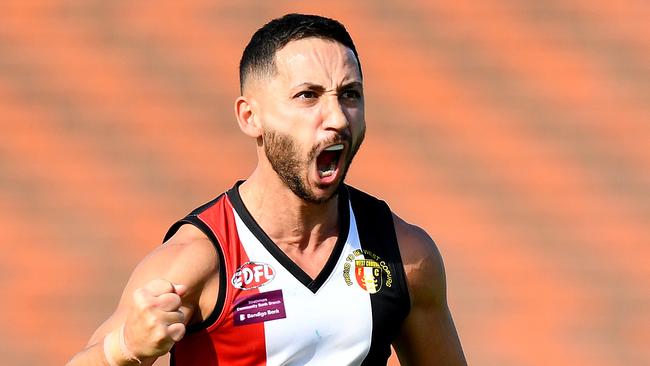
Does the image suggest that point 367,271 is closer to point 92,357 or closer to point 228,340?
point 228,340

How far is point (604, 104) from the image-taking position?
7.45 m

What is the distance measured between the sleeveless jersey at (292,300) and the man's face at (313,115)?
20 cm

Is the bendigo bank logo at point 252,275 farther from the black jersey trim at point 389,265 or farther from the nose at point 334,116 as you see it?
the nose at point 334,116

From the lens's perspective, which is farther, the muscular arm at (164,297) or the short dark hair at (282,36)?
the short dark hair at (282,36)

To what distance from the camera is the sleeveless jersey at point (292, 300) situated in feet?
11.2

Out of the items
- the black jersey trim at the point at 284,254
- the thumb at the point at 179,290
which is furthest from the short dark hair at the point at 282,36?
the thumb at the point at 179,290

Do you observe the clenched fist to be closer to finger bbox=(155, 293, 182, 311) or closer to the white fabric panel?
finger bbox=(155, 293, 182, 311)

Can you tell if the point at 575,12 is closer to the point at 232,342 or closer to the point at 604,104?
the point at 604,104

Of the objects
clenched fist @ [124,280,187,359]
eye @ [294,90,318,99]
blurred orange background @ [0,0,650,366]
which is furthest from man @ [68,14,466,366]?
blurred orange background @ [0,0,650,366]

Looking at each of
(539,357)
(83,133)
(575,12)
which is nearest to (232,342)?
(539,357)

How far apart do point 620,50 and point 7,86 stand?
3.60 metres

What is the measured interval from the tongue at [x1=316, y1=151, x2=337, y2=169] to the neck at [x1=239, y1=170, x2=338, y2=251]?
0.14 metres

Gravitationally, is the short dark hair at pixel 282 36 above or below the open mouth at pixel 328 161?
above

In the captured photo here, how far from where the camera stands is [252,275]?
345cm
